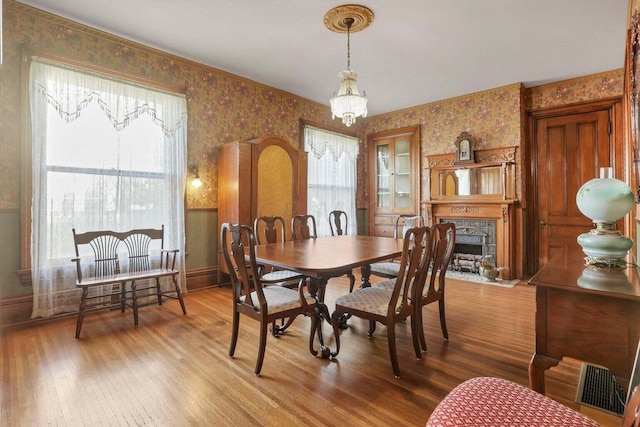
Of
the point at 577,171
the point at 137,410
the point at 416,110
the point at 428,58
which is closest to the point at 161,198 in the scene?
the point at 137,410

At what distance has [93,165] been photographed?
3.28 meters

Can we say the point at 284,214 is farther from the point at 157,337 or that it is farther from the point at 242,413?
the point at 242,413

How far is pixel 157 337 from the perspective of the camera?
269 cm

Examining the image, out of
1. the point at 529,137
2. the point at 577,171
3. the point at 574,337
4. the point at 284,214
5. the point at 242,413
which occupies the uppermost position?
the point at 529,137

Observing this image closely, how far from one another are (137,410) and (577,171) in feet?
18.4

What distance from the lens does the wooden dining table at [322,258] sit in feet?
6.86

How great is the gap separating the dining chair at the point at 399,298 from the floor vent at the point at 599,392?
3.01 feet

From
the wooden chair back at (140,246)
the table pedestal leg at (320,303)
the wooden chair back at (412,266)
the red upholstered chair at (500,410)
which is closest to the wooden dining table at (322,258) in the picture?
the table pedestal leg at (320,303)

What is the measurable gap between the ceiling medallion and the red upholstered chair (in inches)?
118

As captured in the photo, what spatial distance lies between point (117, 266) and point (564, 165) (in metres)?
5.77

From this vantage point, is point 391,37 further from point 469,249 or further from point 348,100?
point 469,249

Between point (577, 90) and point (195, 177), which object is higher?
point (577, 90)

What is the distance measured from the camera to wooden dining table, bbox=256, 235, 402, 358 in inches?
82.4

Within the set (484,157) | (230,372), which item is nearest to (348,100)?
(230,372)
